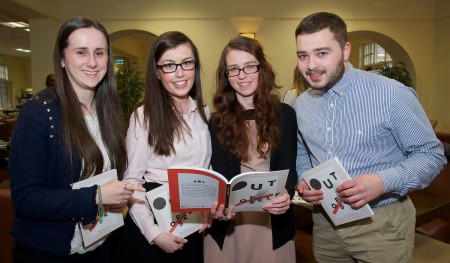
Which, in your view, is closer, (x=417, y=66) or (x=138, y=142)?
(x=138, y=142)

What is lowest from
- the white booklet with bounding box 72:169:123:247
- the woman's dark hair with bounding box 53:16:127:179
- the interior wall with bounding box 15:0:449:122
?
the white booklet with bounding box 72:169:123:247

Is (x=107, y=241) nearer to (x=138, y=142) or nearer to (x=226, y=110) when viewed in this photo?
(x=138, y=142)

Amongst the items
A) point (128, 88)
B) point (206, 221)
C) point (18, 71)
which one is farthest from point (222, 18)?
point (18, 71)

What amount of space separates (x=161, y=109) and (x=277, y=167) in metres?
0.65

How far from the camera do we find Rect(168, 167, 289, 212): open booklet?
1.31m

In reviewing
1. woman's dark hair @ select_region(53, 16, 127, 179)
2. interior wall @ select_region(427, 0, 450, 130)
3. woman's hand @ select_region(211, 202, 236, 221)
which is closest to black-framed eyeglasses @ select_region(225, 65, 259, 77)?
woman's dark hair @ select_region(53, 16, 127, 179)

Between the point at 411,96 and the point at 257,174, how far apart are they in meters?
0.71

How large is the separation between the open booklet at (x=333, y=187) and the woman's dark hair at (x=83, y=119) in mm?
845

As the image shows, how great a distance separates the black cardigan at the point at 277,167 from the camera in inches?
66.0

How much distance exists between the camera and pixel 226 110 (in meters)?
1.84

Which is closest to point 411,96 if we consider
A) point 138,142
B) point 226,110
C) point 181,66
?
point 226,110

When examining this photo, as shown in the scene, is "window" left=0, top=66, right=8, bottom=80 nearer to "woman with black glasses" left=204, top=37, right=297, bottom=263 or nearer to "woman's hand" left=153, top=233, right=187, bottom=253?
"woman with black glasses" left=204, top=37, right=297, bottom=263

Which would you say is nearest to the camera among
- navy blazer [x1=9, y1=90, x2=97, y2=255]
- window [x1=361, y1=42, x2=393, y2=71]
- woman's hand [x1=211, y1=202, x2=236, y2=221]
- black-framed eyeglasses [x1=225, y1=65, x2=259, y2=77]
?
navy blazer [x1=9, y1=90, x2=97, y2=255]

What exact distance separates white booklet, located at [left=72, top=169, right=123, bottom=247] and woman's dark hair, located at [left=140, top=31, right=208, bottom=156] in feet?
0.99
